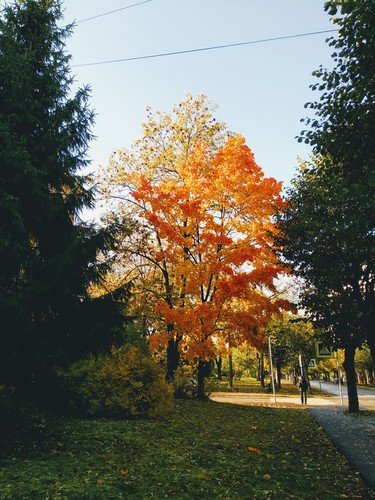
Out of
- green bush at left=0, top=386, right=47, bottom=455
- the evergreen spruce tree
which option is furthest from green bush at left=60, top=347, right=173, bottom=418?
the evergreen spruce tree

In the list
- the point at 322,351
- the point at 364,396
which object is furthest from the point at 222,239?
the point at 364,396

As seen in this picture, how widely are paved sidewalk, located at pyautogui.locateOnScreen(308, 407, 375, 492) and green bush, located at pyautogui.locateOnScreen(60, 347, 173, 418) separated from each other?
5.14 meters

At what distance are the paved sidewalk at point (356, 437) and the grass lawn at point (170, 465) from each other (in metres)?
0.23

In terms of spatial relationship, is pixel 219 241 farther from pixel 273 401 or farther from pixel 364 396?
pixel 364 396

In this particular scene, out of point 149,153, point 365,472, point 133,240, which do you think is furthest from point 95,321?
point 149,153

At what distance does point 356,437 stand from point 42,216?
9543mm

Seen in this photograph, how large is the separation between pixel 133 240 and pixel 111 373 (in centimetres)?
1114

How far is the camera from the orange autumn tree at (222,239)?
1658cm

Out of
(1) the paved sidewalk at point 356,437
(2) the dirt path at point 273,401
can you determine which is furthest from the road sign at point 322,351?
(2) the dirt path at point 273,401

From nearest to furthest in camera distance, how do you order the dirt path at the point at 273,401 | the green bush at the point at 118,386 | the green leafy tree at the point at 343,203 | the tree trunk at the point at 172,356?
the green leafy tree at the point at 343,203 → the green bush at the point at 118,386 → the tree trunk at the point at 172,356 → the dirt path at the point at 273,401

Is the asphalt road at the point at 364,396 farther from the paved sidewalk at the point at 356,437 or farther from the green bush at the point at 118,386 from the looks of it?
the green bush at the point at 118,386

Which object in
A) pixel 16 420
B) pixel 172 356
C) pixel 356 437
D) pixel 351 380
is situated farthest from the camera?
pixel 172 356

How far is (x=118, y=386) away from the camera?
460 inches

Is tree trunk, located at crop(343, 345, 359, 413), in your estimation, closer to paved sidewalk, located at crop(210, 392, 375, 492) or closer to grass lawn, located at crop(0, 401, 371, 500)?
paved sidewalk, located at crop(210, 392, 375, 492)
